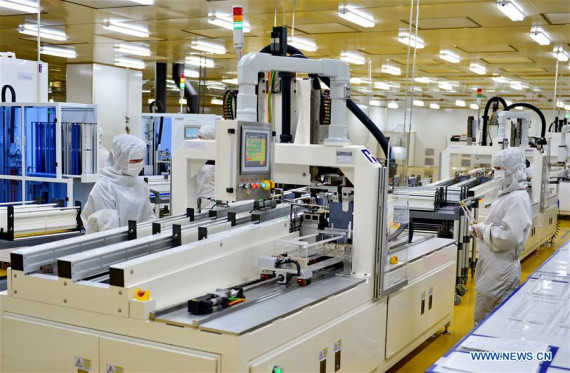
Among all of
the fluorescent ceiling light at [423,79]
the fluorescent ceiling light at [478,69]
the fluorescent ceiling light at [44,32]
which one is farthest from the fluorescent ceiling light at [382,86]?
the fluorescent ceiling light at [44,32]

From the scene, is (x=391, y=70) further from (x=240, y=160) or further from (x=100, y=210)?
(x=240, y=160)

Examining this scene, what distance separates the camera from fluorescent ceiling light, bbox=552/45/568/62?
30.5ft

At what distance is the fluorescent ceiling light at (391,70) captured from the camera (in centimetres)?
1207

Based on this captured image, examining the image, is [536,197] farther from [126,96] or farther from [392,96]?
[392,96]

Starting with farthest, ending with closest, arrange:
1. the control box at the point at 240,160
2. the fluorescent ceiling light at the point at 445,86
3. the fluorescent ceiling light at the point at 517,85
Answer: the fluorescent ceiling light at the point at 445,86 < the fluorescent ceiling light at the point at 517,85 < the control box at the point at 240,160

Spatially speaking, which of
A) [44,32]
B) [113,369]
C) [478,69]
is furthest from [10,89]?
[478,69]

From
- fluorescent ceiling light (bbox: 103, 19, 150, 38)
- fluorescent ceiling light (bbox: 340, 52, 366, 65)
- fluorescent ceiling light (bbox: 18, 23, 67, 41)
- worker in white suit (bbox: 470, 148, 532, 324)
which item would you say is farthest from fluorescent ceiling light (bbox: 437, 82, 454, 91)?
worker in white suit (bbox: 470, 148, 532, 324)

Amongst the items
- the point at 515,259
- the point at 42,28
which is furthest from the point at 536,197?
the point at 42,28

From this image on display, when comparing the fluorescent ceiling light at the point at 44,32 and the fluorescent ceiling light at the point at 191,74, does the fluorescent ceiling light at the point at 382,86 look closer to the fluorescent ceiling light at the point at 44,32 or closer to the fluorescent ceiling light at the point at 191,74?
the fluorescent ceiling light at the point at 191,74

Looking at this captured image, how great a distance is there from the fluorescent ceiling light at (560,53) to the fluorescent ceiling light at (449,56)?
4.94ft

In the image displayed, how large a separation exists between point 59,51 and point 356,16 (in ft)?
19.3

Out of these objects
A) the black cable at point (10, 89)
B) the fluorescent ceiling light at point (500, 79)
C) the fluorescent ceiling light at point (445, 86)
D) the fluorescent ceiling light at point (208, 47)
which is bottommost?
the black cable at point (10, 89)

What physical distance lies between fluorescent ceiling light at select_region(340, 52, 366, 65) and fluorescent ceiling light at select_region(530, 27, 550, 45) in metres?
3.02

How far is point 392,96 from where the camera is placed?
62.4ft
